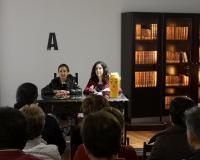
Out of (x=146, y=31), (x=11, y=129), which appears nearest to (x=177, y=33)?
(x=146, y=31)

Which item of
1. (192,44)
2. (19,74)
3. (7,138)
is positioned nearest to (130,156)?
(7,138)

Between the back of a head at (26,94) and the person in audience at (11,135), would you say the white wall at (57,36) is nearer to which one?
the back of a head at (26,94)

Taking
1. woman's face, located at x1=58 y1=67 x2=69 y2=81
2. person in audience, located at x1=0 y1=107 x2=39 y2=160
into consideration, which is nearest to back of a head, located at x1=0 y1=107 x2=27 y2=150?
person in audience, located at x1=0 y1=107 x2=39 y2=160

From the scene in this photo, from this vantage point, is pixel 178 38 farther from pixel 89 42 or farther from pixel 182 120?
A: pixel 182 120

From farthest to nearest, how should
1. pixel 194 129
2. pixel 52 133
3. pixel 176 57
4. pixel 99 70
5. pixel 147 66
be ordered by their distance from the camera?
pixel 176 57, pixel 147 66, pixel 99 70, pixel 52 133, pixel 194 129

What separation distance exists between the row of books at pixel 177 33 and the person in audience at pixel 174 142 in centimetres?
500

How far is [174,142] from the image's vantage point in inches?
113

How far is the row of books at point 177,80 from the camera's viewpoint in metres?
8.02

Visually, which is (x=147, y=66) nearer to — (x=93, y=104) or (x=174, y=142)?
(x=93, y=104)

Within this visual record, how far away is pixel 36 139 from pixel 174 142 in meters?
0.92

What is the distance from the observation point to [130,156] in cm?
298

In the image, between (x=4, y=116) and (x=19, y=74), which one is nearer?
(x=4, y=116)

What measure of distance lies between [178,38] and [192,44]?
11.0 inches

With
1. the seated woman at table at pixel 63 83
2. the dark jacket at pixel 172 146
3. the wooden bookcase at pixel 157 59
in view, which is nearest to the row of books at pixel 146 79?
the wooden bookcase at pixel 157 59
